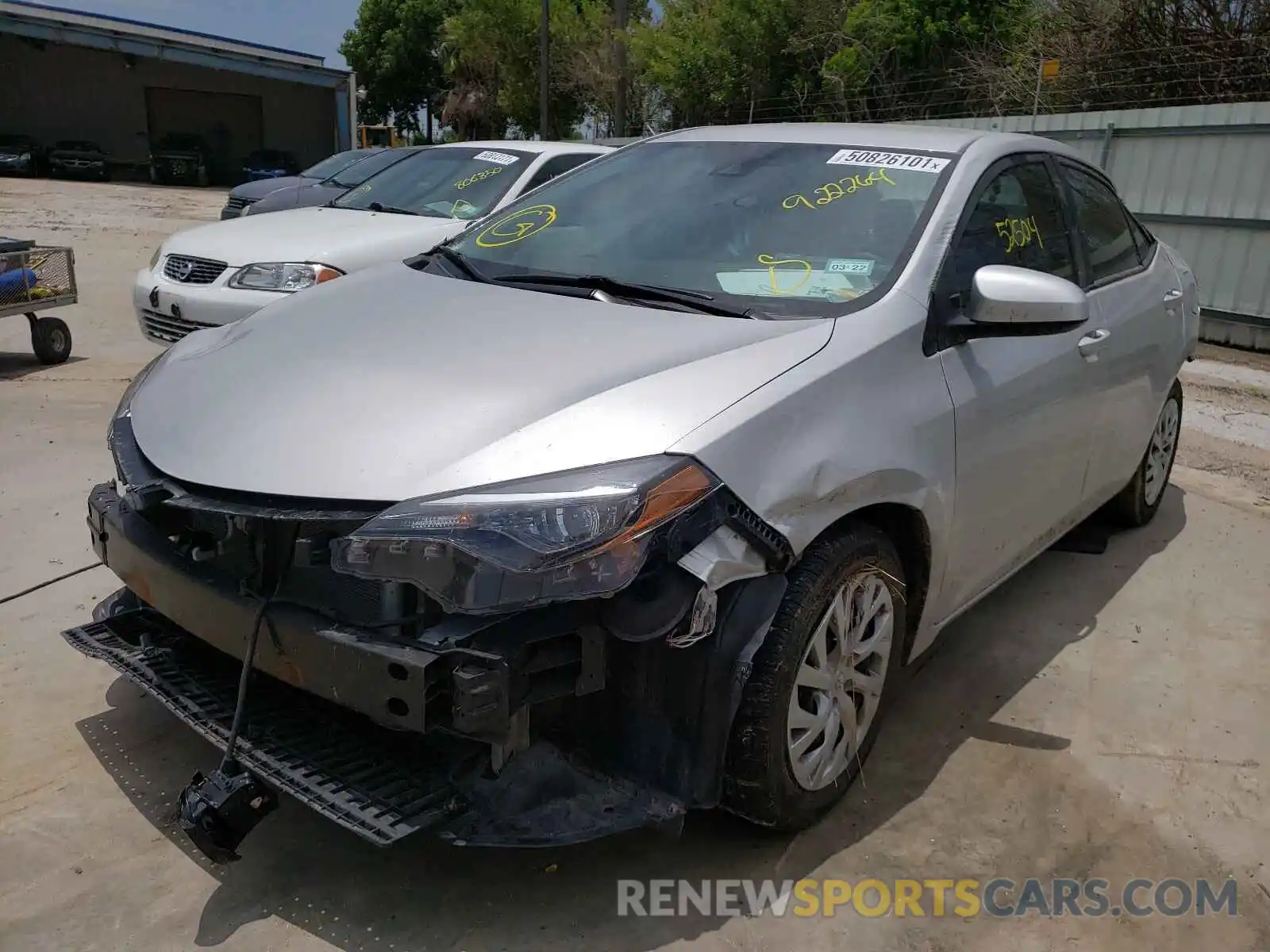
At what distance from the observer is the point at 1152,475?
4.82 meters

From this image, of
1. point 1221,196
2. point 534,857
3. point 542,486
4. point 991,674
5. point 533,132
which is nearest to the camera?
point 542,486

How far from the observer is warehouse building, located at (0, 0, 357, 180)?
30.2 meters

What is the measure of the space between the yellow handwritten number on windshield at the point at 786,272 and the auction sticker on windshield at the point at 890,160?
0.51 m

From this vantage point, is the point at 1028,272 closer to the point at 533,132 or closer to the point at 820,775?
the point at 820,775

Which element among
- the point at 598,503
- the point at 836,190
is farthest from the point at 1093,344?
the point at 598,503

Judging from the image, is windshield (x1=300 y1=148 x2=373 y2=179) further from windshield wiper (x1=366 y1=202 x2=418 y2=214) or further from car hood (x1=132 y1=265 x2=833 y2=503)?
car hood (x1=132 y1=265 x2=833 y2=503)

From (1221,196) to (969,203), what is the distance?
8.20 metres

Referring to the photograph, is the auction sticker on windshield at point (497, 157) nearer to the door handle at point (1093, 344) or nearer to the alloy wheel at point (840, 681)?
the door handle at point (1093, 344)

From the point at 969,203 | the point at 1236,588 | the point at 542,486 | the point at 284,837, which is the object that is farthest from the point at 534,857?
the point at 1236,588

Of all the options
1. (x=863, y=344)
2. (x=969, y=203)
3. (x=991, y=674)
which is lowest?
(x=991, y=674)

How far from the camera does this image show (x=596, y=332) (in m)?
2.61

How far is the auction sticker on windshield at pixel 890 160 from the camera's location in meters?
3.20

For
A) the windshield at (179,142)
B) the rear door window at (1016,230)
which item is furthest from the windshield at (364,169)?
the windshield at (179,142)

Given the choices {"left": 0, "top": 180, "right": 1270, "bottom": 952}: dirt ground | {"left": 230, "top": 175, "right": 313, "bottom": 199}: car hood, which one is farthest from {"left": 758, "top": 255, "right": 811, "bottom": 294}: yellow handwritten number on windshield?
{"left": 230, "top": 175, "right": 313, "bottom": 199}: car hood
